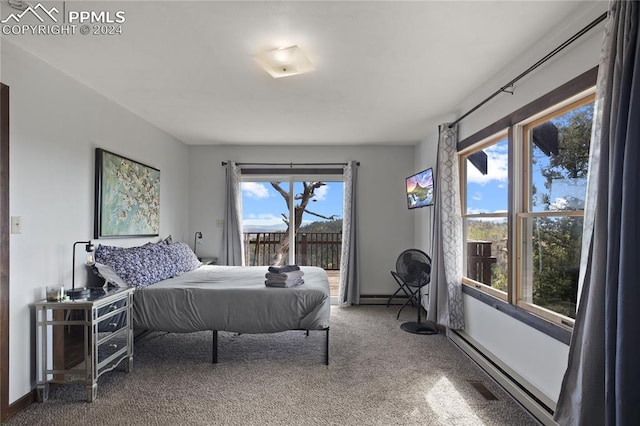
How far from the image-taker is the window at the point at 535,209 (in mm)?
2207

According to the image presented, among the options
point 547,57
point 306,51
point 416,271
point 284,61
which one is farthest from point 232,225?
point 547,57

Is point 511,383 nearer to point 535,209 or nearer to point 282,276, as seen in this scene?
point 535,209

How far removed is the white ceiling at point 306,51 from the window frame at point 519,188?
40 centimetres

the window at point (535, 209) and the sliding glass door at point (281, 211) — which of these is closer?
the window at point (535, 209)

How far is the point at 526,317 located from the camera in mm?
2512

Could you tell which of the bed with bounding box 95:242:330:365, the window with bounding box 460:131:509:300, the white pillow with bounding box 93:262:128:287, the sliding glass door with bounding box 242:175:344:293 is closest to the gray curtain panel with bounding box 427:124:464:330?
the window with bounding box 460:131:509:300

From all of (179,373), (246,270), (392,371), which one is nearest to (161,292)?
(179,373)

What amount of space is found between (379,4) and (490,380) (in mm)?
2839

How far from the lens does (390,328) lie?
13.7 feet

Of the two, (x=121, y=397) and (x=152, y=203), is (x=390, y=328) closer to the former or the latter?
(x=121, y=397)

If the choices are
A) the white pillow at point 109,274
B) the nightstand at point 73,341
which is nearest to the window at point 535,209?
the nightstand at point 73,341

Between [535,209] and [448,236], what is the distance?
1182 mm

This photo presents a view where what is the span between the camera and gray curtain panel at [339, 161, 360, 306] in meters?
5.30

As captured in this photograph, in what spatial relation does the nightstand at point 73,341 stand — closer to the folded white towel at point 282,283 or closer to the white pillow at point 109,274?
the white pillow at point 109,274
